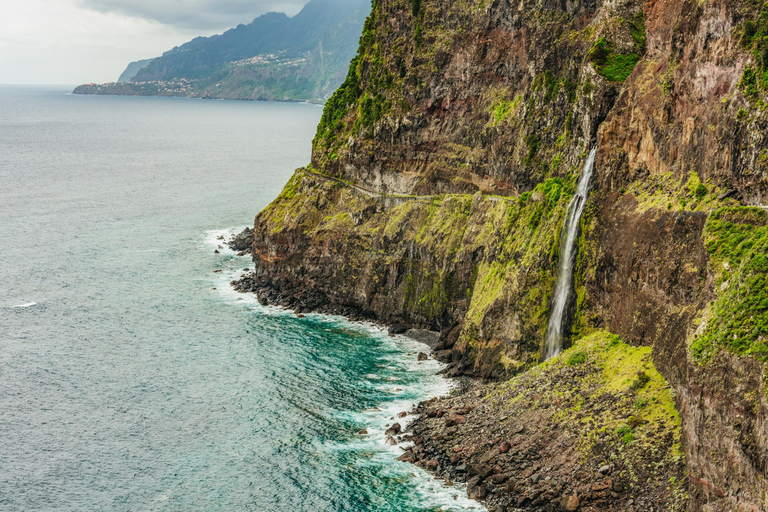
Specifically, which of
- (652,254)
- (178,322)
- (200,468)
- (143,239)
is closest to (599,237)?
(652,254)

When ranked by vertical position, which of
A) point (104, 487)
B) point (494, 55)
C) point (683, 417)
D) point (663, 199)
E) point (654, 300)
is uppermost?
point (494, 55)

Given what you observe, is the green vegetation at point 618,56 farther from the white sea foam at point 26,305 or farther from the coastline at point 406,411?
the white sea foam at point 26,305

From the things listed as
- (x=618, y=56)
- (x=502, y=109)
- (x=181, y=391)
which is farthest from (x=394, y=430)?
(x=502, y=109)

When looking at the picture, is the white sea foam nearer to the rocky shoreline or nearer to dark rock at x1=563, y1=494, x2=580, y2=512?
the rocky shoreline

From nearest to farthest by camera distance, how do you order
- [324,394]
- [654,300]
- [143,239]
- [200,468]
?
[654,300], [200,468], [324,394], [143,239]

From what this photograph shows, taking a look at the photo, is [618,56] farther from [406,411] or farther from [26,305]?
[26,305]

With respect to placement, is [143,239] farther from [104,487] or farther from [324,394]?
[104,487]
